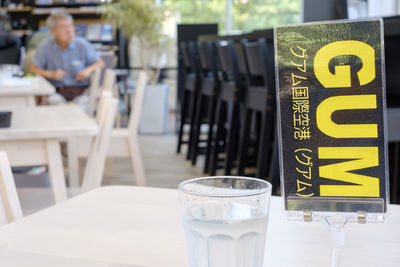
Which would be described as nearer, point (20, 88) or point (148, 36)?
point (20, 88)

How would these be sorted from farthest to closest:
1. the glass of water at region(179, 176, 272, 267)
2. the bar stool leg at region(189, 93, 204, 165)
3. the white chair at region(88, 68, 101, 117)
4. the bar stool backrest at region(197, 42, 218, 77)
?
the bar stool leg at region(189, 93, 204, 165), the white chair at region(88, 68, 101, 117), the bar stool backrest at region(197, 42, 218, 77), the glass of water at region(179, 176, 272, 267)

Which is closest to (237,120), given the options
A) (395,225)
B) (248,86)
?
(248,86)

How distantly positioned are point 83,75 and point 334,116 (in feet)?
16.2

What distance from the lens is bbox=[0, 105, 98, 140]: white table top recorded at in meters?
1.78

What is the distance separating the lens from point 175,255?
0.64m

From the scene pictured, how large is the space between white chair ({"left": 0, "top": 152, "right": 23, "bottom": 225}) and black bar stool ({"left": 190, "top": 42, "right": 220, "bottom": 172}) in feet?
11.2

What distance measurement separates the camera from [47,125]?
1.87 metres

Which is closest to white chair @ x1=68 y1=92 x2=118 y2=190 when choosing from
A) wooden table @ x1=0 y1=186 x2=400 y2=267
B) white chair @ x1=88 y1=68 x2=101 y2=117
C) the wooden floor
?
wooden table @ x1=0 y1=186 x2=400 y2=267

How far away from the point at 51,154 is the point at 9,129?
0.16 meters

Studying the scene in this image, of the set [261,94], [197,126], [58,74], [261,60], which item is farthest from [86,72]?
[261,60]

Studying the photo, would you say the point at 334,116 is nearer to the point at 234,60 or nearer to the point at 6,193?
the point at 6,193

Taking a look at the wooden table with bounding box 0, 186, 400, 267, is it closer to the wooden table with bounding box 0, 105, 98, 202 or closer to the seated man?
the wooden table with bounding box 0, 105, 98, 202

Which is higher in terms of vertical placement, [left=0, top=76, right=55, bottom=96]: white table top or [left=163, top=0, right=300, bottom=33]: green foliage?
[left=163, top=0, right=300, bottom=33]: green foliage

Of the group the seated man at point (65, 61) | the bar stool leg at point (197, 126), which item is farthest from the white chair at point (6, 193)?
the seated man at point (65, 61)
